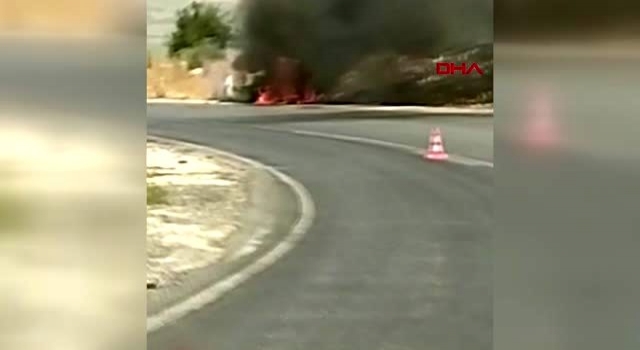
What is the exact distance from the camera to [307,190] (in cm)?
180

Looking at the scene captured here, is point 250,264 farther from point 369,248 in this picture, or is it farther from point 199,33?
point 199,33

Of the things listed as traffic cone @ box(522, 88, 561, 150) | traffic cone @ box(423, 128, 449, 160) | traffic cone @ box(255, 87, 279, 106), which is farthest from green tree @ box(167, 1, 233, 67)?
traffic cone @ box(522, 88, 561, 150)

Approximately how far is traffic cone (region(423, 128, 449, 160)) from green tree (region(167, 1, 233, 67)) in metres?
0.40

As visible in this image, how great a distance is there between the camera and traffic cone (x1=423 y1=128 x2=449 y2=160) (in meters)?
1.80

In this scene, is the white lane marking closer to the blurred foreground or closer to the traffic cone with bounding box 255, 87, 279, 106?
the traffic cone with bounding box 255, 87, 279, 106

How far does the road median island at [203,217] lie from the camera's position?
173cm

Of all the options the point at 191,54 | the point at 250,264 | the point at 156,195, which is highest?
the point at 191,54

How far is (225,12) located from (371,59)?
27 centimetres

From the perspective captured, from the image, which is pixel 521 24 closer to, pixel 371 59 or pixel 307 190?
pixel 371 59

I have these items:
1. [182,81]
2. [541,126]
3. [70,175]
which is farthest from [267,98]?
[541,126]

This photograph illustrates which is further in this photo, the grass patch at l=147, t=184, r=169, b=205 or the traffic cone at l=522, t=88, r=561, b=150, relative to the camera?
the traffic cone at l=522, t=88, r=561, b=150

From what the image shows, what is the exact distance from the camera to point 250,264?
1760 mm

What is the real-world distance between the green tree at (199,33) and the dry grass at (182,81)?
0.02 m

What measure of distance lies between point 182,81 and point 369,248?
17.2 inches
